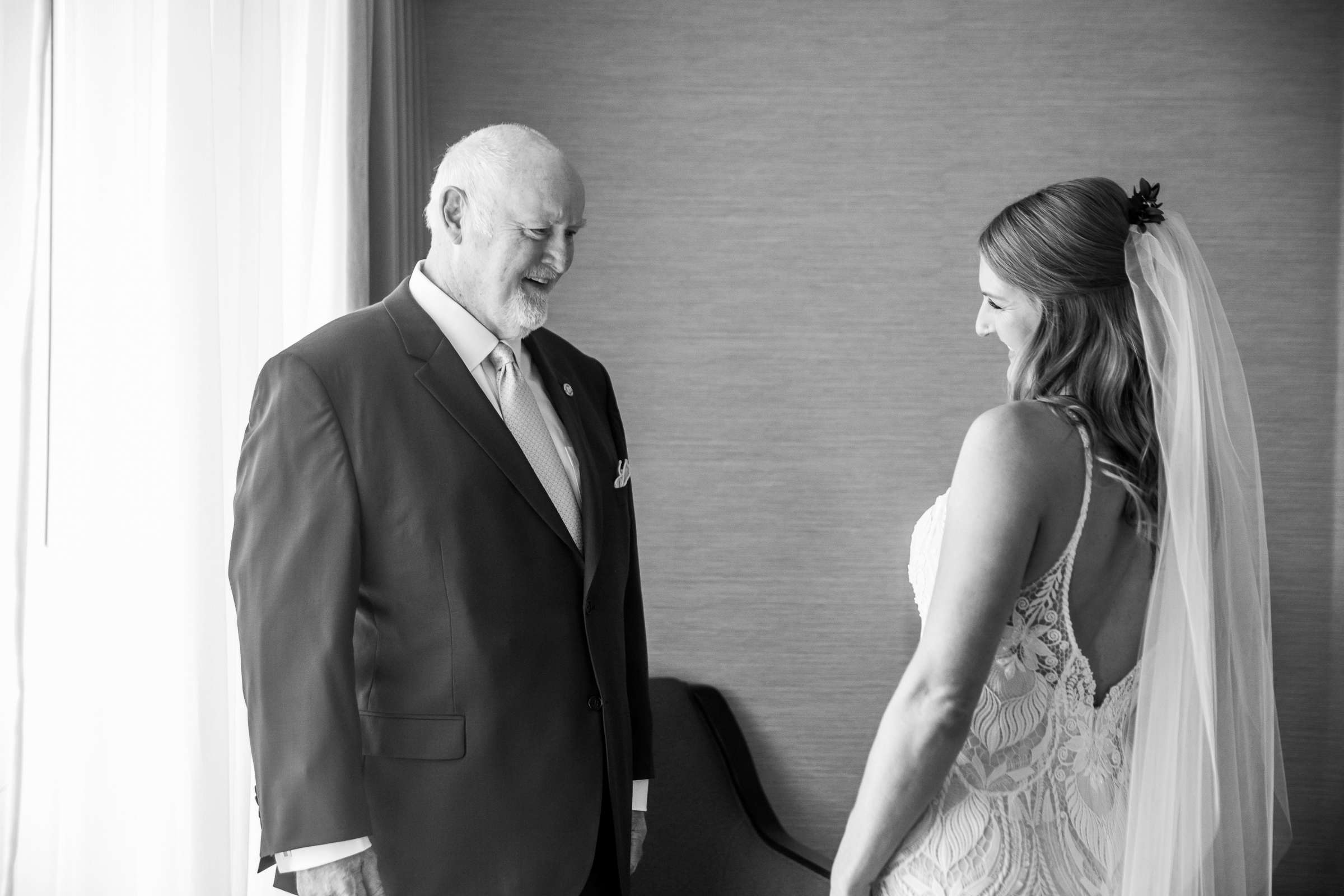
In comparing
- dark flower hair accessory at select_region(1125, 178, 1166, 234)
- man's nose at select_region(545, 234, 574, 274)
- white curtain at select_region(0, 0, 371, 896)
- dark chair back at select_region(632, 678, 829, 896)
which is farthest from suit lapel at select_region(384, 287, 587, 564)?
dark chair back at select_region(632, 678, 829, 896)

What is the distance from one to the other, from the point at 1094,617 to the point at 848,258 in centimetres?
175

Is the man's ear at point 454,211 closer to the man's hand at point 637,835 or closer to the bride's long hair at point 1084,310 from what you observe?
the bride's long hair at point 1084,310

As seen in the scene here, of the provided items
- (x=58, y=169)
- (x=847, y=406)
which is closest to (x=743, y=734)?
(x=847, y=406)

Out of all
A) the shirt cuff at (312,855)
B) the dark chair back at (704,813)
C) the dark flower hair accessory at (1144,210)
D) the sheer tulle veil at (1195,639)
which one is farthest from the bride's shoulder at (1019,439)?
the dark chair back at (704,813)

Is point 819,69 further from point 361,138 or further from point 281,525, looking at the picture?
point 281,525

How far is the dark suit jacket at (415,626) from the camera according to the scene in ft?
4.47

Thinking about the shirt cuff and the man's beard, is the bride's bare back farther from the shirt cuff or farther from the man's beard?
the shirt cuff

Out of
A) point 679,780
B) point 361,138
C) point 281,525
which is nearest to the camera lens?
point 281,525

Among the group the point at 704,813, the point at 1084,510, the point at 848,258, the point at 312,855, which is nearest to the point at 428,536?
the point at 312,855

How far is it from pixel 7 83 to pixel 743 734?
92.4 inches

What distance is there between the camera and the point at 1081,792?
1.41 m

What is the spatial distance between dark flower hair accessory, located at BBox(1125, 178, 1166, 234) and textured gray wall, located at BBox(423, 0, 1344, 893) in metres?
1.49

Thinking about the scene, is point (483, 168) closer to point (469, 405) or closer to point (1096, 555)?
point (469, 405)

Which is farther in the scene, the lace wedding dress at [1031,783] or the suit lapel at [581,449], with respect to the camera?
the suit lapel at [581,449]
